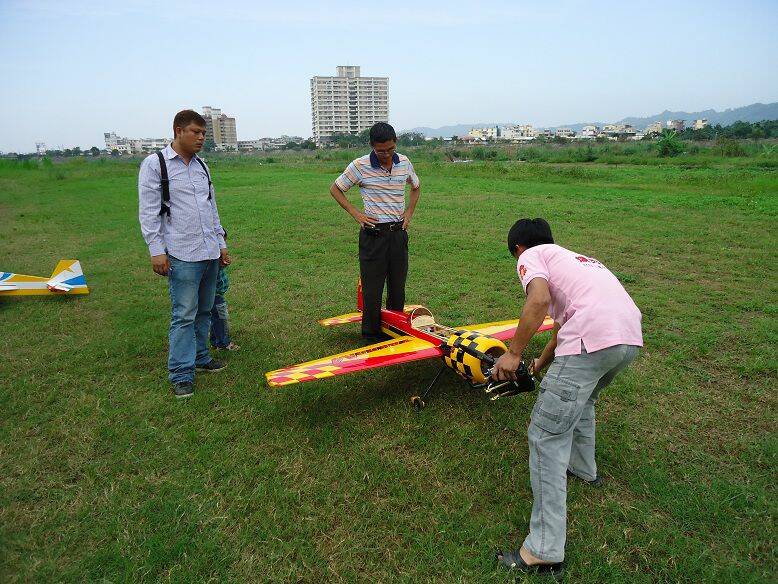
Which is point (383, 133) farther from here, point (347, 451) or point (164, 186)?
point (347, 451)

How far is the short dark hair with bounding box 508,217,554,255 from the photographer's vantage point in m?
2.77

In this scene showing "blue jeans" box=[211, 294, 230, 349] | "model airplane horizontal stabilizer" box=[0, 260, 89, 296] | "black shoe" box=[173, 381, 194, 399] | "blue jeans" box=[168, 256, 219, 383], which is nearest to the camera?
"blue jeans" box=[168, 256, 219, 383]

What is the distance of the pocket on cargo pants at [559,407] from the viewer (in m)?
2.47

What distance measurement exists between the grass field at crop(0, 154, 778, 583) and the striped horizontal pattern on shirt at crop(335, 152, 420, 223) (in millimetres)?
1650

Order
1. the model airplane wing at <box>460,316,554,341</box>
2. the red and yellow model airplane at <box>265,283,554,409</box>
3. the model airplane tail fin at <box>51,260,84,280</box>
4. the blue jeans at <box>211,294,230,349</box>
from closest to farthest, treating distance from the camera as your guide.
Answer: the red and yellow model airplane at <box>265,283,554,409</box> < the model airplane wing at <box>460,316,554,341</box> < the blue jeans at <box>211,294,230,349</box> < the model airplane tail fin at <box>51,260,84,280</box>

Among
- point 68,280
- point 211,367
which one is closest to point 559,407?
point 211,367

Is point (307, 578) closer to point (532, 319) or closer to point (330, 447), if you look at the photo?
point (330, 447)

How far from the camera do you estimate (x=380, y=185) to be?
462 cm

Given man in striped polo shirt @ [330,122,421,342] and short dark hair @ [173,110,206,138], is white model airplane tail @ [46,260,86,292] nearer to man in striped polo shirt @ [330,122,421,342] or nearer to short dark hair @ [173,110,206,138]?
short dark hair @ [173,110,206,138]

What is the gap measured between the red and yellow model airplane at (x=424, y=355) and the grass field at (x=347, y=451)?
434 millimetres

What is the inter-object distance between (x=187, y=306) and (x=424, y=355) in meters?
2.20

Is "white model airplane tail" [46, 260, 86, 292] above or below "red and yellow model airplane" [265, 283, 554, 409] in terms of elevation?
above

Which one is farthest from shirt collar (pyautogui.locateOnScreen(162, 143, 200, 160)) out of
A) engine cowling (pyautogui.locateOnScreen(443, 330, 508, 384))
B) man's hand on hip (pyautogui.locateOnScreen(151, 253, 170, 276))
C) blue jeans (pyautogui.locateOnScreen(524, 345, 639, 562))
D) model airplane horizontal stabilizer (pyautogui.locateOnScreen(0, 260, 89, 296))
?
model airplane horizontal stabilizer (pyautogui.locateOnScreen(0, 260, 89, 296))

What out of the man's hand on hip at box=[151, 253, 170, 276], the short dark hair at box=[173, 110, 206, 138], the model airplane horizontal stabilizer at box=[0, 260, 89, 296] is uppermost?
the short dark hair at box=[173, 110, 206, 138]
